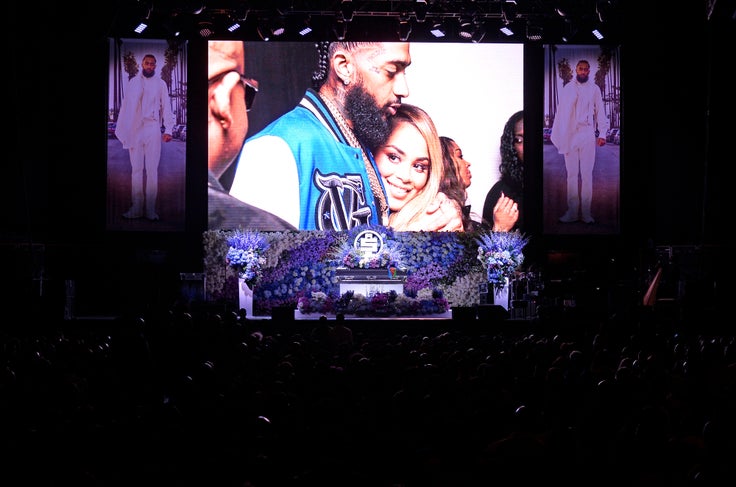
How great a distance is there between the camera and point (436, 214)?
842 inches

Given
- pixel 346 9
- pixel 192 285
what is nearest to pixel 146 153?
pixel 192 285

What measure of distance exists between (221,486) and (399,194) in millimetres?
17962

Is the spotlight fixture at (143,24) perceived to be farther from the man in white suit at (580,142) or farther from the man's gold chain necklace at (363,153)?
the man in white suit at (580,142)

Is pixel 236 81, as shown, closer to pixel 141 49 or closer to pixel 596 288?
pixel 141 49

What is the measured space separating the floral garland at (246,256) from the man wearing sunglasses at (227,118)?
1593mm

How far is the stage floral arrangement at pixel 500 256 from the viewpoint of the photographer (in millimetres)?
18891

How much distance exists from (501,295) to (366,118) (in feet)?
17.6

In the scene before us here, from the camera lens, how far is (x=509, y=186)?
847 inches

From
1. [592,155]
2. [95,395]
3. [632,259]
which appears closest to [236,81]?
[592,155]

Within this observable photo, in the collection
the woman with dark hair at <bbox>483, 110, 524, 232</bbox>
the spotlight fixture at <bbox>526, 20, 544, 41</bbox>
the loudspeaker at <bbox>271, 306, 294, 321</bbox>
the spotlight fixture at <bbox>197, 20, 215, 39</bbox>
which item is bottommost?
the loudspeaker at <bbox>271, 306, 294, 321</bbox>

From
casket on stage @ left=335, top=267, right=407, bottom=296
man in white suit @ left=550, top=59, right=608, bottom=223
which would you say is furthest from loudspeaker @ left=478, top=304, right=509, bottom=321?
man in white suit @ left=550, top=59, right=608, bottom=223

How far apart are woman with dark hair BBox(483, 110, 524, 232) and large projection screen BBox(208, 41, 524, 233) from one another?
0.15m

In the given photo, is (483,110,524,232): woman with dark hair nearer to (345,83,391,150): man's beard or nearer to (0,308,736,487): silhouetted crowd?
(345,83,391,150): man's beard

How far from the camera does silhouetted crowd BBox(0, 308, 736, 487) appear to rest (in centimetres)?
362
